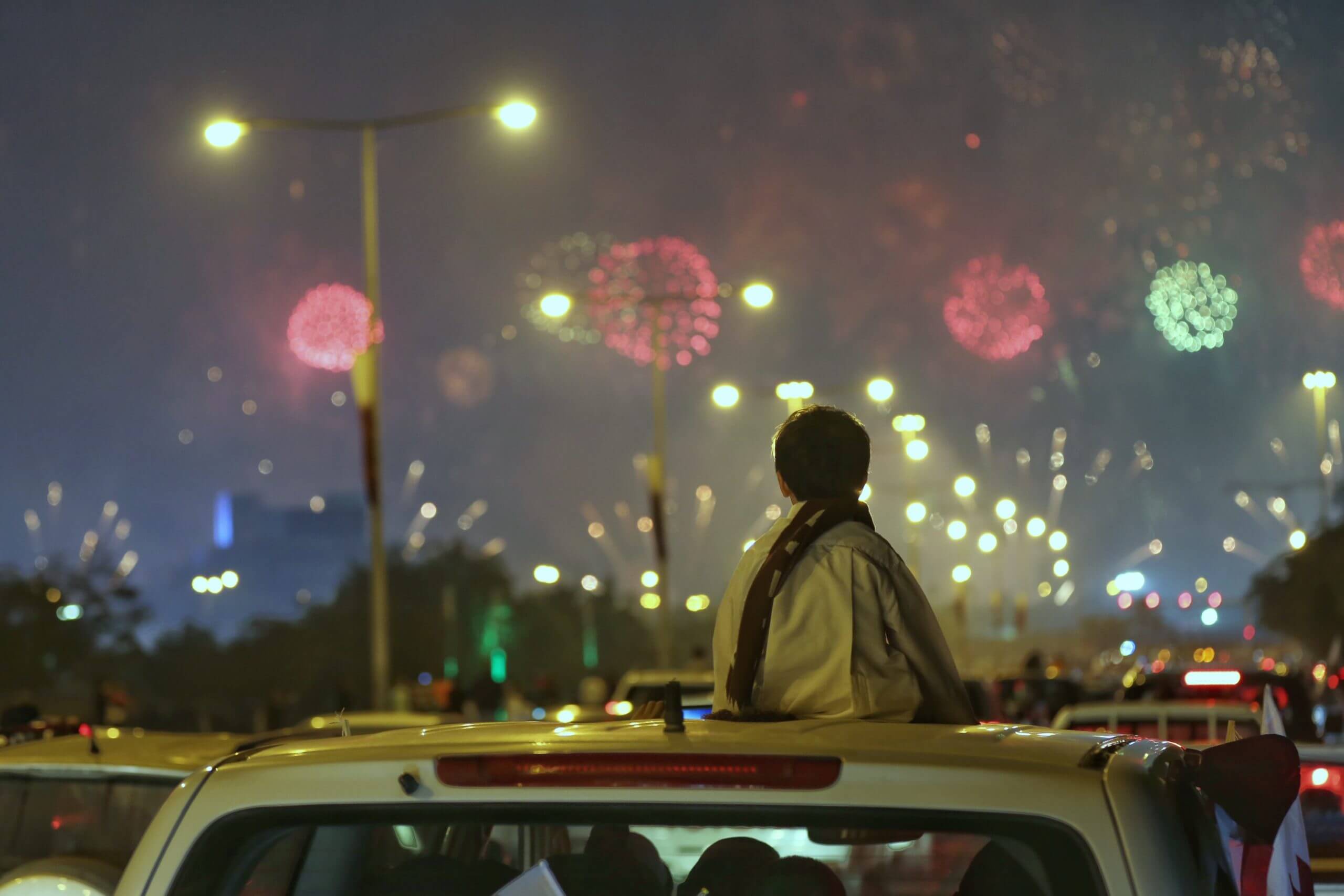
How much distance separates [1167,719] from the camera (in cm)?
1338

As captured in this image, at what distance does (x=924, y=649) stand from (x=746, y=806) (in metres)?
1.13

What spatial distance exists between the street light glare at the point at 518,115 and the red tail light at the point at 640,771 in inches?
777

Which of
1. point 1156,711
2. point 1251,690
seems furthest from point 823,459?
point 1251,690

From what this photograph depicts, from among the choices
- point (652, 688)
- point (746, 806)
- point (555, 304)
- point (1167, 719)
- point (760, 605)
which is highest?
point (555, 304)

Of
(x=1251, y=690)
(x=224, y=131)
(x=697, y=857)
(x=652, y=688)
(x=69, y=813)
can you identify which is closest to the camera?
(x=697, y=857)

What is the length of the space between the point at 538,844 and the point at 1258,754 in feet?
4.70

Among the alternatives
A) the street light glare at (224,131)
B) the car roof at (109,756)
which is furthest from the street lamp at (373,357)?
the car roof at (109,756)

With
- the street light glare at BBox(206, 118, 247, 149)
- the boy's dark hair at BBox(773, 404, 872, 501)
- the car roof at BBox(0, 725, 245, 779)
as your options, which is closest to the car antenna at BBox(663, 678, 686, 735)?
the boy's dark hair at BBox(773, 404, 872, 501)

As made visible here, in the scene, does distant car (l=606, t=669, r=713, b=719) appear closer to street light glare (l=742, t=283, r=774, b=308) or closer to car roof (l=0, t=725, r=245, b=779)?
car roof (l=0, t=725, r=245, b=779)

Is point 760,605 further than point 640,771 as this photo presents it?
Yes

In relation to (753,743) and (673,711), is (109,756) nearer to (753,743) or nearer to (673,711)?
(673,711)

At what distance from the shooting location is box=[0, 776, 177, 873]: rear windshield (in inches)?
300

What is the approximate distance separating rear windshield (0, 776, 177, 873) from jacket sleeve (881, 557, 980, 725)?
4554 millimetres

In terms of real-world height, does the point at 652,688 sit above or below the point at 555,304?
below
